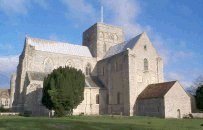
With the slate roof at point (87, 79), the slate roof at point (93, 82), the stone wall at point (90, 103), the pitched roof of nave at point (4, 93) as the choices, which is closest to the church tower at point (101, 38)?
the slate roof at point (93, 82)

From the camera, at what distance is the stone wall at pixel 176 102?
1794 inches

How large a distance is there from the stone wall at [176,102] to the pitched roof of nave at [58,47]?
25.5 m

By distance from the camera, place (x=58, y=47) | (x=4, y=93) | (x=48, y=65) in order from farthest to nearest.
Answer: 1. (x=4, y=93)
2. (x=58, y=47)
3. (x=48, y=65)

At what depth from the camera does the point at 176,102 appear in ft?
153

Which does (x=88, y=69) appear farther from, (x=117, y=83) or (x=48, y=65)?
(x=117, y=83)

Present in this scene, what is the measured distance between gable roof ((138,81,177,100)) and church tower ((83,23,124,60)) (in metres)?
17.6

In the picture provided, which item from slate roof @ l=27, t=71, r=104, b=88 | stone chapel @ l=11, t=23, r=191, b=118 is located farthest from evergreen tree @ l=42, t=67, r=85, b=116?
slate roof @ l=27, t=71, r=104, b=88

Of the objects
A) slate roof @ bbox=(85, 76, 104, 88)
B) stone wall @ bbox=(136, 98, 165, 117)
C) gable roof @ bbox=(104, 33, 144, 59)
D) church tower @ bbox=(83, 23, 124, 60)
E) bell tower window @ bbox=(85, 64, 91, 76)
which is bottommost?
stone wall @ bbox=(136, 98, 165, 117)

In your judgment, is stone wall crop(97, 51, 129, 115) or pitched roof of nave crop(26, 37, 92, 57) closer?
stone wall crop(97, 51, 129, 115)

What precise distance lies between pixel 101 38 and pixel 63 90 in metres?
29.7

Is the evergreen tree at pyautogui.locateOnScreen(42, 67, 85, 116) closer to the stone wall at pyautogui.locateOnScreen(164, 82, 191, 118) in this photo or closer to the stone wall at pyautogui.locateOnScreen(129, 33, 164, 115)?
the stone wall at pyautogui.locateOnScreen(129, 33, 164, 115)

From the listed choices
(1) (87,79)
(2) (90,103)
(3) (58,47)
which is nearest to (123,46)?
(1) (87,79)

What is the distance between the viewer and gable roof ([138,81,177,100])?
46.3 metres

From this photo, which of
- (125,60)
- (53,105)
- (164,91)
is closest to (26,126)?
(53,105)
